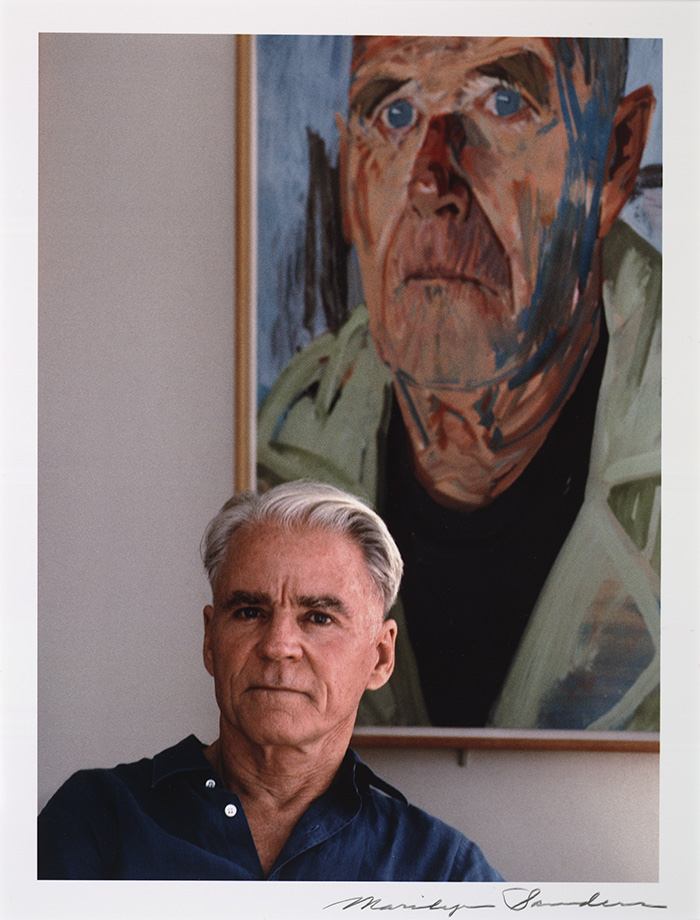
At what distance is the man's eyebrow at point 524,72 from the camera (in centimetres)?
110

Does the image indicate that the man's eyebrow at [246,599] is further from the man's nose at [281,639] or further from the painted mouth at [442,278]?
the painted mouth at [442,278]

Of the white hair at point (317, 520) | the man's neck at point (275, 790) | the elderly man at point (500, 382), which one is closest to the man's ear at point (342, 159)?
the elderly man at point (500, 382)

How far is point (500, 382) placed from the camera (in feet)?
3.65

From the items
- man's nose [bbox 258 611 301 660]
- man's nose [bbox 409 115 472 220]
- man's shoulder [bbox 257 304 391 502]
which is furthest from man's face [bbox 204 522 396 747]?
man's nose [bbox 409 115 472 220]

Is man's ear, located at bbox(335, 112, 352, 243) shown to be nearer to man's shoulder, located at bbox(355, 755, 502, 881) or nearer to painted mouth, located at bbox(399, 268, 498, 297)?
painted mouth, located at bbox(399, 268, 498, 297)

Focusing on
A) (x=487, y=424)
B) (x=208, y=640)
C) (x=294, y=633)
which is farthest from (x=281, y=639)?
(x=487, y=424)

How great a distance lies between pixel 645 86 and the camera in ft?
3.63

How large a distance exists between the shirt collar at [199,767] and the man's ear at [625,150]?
2.50ft

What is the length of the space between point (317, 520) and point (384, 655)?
20 cm

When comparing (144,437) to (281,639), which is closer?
(281,639)

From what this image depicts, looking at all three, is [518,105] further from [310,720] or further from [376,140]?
[310,720]

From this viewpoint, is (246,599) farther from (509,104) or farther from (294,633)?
(509,104)

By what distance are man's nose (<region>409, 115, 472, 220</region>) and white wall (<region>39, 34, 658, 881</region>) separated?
255mm
